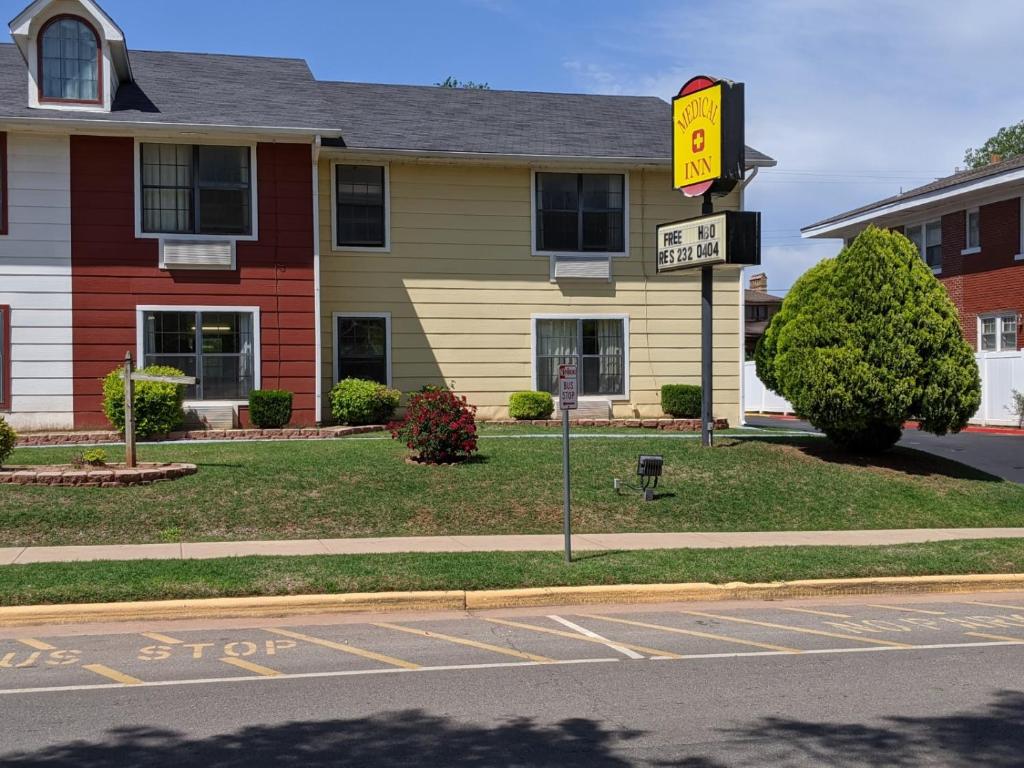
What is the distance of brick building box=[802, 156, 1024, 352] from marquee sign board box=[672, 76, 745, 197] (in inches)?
592

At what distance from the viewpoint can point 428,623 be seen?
9.82m

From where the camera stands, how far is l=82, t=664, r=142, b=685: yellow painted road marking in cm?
753

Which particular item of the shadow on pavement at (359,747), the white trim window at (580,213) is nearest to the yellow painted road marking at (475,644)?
the shadow on pavement at (359,747)

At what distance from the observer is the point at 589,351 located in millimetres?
24625

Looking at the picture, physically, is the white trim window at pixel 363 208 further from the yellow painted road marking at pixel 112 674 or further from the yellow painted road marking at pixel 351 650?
the yellow painted road marking at pixel 112 674

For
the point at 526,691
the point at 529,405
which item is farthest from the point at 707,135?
the point at 526,691

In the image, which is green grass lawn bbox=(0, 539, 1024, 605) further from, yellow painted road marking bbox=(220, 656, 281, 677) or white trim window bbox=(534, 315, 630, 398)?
white trim window bbox=(534, 315, 630, 398)

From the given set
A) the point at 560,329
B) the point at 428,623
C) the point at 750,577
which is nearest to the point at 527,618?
the point at 428,623

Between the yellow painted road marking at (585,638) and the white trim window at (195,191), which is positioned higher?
the white trim window at (195,191)

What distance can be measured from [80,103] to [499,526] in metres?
12.7

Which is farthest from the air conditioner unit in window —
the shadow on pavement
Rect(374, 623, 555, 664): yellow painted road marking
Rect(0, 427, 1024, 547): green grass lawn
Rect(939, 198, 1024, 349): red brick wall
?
Rect(939, 198, 1024, 349): red brick wall

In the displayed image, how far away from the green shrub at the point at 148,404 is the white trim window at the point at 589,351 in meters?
8.26

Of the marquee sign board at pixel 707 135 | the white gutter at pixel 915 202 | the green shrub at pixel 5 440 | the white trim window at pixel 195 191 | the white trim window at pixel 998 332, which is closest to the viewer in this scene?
the green shrub at pixel 5 440

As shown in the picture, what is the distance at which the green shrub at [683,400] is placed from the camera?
947 inches
